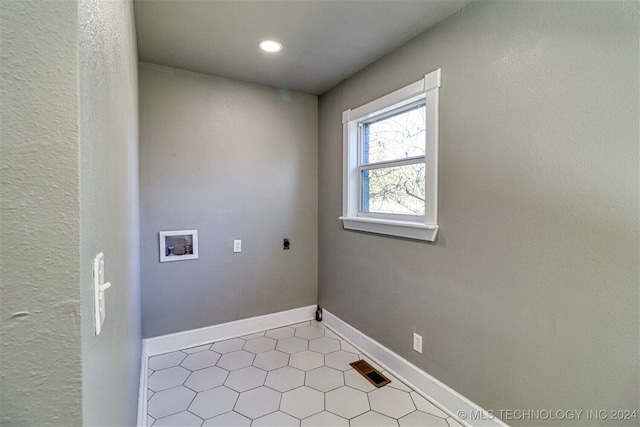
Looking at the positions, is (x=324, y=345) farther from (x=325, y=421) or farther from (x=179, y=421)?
(x=179, y=421)

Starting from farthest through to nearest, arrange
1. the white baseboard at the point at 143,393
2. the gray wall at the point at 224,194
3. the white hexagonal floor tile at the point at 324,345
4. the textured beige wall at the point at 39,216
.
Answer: the white hexagonal floor tile at the point at 324,345
the gray wall at the point at 224,194
the white baseboard at the point at 143,393
the textured beige wall at the point at 39,216

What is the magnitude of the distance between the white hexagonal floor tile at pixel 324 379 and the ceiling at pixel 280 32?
7.77 ft

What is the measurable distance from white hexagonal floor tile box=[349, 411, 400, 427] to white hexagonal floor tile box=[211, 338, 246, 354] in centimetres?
123

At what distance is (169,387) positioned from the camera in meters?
2.04

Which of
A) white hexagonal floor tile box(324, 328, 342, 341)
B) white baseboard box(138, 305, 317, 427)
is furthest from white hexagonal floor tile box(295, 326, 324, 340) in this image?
white baseboard box(138, 305, 317, 427)

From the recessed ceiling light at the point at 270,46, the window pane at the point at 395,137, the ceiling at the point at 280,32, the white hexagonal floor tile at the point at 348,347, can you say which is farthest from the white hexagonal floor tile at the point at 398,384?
the recessed ceiling light at the point at 270,46

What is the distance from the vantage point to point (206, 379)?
213 centimetres

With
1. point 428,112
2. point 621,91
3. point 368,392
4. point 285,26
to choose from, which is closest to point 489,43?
point 428,112

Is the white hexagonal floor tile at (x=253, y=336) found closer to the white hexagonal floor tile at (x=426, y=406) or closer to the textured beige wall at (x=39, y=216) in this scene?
the white hexagonal floor tile at (x=426, y=406)

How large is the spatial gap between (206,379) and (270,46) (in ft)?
7.91

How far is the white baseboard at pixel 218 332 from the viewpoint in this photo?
2439 millimetres

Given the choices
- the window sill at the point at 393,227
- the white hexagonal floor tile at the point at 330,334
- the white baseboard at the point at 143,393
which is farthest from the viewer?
the white hexagonal floor tile at the point at 330,334

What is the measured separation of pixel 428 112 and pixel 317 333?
215cm

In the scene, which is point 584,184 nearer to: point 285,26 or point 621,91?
point 621,91
